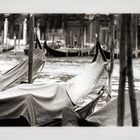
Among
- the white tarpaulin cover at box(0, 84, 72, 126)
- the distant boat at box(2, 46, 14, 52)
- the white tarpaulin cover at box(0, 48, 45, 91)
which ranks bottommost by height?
the white tarpaulin cover at box(0, 84, 72, 126)

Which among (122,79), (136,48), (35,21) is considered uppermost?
(35,21)

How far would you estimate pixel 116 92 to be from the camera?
2.60m

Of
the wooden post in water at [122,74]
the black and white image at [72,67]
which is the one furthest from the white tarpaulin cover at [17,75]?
the wooden post in water at [122,74]

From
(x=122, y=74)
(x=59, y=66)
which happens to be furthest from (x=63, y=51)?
(x=122, y=74)

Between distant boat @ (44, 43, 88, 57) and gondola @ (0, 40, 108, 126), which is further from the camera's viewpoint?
distant boat @ (44, 43, 88, 57)

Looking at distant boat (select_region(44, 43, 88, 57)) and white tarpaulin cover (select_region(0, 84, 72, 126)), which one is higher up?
distant boat (select_region(44, 43, 88, 57))

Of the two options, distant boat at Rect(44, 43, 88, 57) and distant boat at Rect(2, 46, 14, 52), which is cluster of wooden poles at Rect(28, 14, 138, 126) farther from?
distant boat at Rect(2, 46, 14, 52)

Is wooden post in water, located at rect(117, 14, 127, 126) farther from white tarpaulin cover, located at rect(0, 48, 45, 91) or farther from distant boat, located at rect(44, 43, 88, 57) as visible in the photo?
white tarpaulin cover, located at rect(0, 48, 45, 91)

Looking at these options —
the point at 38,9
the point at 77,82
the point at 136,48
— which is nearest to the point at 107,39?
the point at 136,48

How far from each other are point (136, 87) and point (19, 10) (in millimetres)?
987

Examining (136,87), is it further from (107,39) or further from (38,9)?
(38,9)

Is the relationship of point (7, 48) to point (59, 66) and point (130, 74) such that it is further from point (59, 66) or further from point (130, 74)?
point (130, 74)

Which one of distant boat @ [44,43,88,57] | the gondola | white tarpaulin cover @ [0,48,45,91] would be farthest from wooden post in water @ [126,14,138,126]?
white tarpaulin cover @ [0,48,45,91]

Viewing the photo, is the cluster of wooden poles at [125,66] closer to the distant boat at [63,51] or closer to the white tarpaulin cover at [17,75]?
the distant boat at [63,51]
